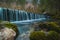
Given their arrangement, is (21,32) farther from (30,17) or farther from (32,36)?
(30,17)

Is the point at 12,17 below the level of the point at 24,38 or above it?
above

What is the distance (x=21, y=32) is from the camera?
5.18 m

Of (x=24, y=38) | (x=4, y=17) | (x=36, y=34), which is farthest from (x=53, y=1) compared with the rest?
(x=4, y=17)

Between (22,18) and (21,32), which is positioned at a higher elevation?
(22,18)

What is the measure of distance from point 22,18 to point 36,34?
4.57 meters

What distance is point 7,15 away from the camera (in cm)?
831

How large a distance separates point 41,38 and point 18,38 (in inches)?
34.0

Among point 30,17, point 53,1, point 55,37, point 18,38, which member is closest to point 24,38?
point 18,38

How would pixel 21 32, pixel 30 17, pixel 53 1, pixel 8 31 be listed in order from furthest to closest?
pixel 30 17
pixel 21 32
pixel 8 31
pixel 53 1

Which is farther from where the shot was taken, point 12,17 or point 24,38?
point 12,17

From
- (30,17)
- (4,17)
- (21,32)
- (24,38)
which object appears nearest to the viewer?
(24,38)

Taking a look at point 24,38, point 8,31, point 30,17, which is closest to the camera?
point 8,31

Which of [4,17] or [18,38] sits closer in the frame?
[18,38]

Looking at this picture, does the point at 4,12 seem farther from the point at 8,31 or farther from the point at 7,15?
the point at 8,31
